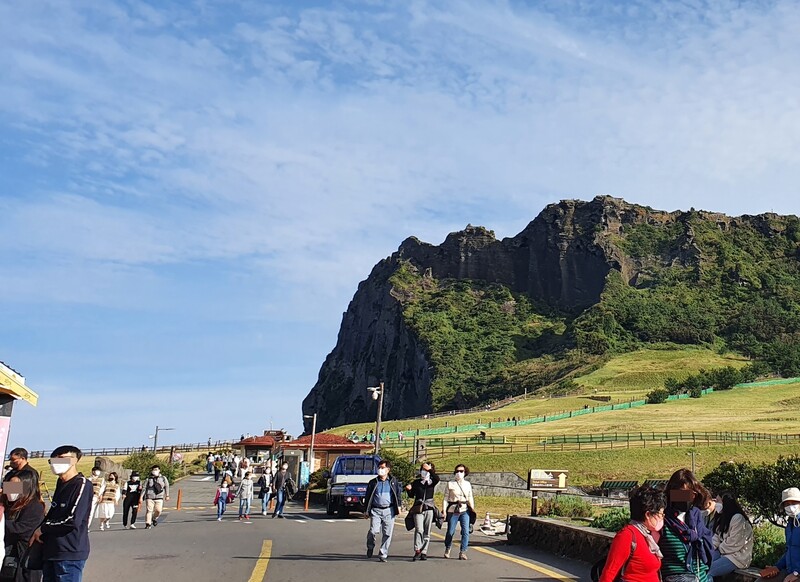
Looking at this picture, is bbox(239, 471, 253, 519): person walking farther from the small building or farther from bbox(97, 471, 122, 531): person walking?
the small building

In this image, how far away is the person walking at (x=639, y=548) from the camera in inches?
222

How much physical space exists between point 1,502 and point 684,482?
19.6ft

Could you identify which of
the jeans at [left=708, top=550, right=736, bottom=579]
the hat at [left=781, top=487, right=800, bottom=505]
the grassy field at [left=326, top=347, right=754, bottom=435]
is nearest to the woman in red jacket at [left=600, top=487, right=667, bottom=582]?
the hat at [left=781, top=487, right=800, bottom=505]

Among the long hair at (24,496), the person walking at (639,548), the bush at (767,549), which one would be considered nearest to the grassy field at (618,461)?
the bush at (767,549)

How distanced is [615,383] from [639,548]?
113949 mm

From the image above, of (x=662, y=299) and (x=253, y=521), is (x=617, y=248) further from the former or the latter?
(x=253, y=521)

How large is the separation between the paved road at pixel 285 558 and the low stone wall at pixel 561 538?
25 centimetres

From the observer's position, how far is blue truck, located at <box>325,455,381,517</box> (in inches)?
989

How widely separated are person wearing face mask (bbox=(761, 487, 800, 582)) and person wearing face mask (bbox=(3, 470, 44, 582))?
6.97 metres

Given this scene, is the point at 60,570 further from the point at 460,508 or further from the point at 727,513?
the point at 460,508

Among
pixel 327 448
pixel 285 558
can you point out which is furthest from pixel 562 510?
pixel 327 448

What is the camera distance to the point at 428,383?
517ft

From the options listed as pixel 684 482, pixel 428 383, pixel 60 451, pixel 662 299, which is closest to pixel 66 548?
pixel 60 451

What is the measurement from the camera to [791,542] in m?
7.55
